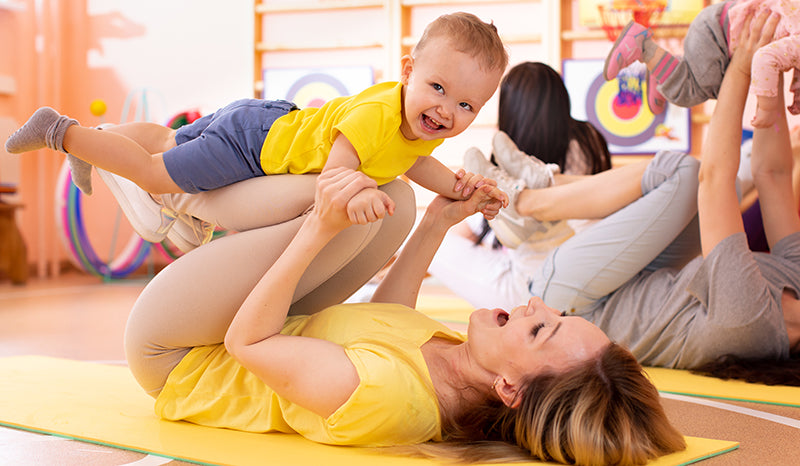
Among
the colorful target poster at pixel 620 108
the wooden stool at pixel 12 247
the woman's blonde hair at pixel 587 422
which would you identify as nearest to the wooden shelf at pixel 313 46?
the colorful target poster at pixel 620 108

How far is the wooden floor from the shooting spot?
1091mm

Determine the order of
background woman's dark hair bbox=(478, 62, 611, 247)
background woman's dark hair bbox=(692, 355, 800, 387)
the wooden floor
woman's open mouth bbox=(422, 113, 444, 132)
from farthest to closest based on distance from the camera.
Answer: background woman's dark hair bbox=(478, 62, 611, 247), background woman's dark hair bbox=(692, 355, 800, 387), woman's open mouth bbox=(422, 113, 444, 132), the wooden floor

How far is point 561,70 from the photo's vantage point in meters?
4.31

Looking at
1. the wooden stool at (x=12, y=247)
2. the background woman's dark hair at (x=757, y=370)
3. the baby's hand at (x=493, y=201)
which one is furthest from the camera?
the wooden stool at (x=12, y=247)

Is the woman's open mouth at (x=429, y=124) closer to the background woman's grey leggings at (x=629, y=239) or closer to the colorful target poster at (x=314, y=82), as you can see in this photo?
the background woman's grey leggings at (x=629, y=239)

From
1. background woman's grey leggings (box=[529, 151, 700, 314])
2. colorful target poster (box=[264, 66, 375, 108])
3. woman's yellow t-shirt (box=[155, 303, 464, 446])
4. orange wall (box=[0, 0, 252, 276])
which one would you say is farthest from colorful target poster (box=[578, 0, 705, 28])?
woman's yellow t-shirt (box=[155, 303, 464, 446])

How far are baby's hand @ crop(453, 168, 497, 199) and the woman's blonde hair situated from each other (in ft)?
1.42

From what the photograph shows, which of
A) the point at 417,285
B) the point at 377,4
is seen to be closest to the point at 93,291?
the point at 377,4

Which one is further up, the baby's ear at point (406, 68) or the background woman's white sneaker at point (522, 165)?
the baby's ear at point (406, 68)

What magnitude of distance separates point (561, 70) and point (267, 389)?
3.54m

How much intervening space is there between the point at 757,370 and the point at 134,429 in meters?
1.31

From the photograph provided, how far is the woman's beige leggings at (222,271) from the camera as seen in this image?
1180 millimetres

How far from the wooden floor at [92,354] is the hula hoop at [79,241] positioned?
0.30ft

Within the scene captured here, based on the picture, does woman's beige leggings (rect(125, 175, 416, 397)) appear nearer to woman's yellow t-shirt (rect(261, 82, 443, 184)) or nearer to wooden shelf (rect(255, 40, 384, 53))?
woman's yellow t-shirt (rect(261, 82, 443, 184))
